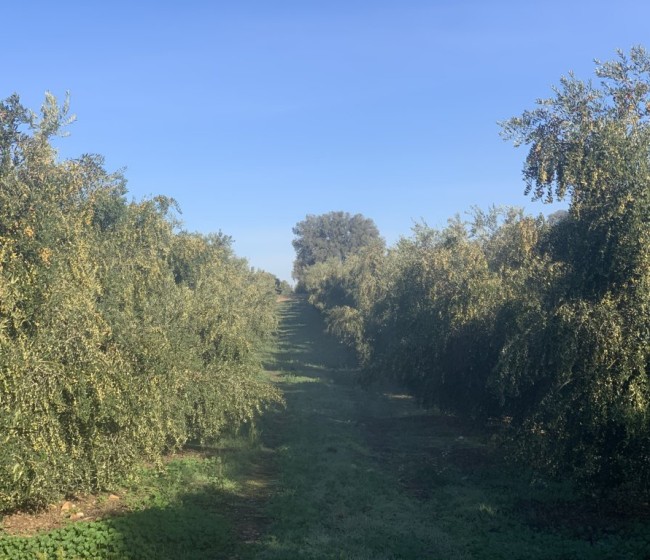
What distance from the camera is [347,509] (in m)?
13.9

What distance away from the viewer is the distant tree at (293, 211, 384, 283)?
134375 mm

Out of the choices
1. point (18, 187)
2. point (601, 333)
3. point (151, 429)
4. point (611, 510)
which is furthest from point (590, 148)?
point (18, 187)

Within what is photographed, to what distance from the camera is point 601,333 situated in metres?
12.5

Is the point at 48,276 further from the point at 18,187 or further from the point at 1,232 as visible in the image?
the point at 18,187

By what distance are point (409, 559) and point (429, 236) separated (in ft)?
68.7

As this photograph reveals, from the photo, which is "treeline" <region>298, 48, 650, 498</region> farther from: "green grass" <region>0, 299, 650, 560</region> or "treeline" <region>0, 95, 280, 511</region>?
"treeline" <region>0, 95, 280, 511</region>

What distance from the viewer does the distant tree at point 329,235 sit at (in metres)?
134

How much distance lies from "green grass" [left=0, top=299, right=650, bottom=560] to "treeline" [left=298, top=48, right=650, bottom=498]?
3.58 ft

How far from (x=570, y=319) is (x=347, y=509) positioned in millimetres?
6257

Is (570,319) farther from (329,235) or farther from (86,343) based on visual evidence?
(329,235)

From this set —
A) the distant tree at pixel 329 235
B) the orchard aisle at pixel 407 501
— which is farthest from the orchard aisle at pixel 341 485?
the distant tree at pixel 329 235

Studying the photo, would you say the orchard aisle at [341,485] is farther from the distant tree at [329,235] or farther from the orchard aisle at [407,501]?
the distant tree at [329,235]

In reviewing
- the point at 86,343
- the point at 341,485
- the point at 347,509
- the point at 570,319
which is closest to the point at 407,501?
the point at 347,509

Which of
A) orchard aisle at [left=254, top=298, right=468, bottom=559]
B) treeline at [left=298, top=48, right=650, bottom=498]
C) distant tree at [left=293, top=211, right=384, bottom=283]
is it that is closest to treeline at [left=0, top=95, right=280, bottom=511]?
orchard aisle at [left=254, top=298, right=468, bottom=559]
